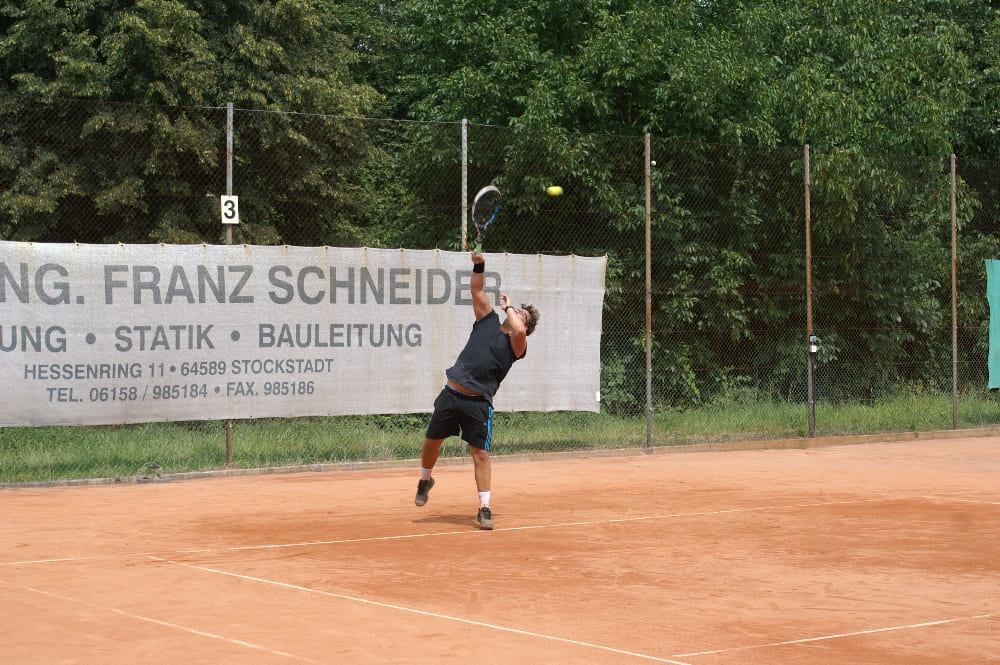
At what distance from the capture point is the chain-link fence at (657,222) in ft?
54.9

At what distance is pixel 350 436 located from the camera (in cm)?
1453

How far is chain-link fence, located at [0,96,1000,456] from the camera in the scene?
16.7 metres

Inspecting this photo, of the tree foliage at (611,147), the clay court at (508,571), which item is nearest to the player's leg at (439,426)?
the clay court at (508,571)

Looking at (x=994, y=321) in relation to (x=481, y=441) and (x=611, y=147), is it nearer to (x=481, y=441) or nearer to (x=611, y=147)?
(x=611, y=147)

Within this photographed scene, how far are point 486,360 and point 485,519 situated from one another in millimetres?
1233

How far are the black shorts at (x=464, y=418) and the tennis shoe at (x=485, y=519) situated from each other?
496 millimetres

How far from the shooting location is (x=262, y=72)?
22.7 m

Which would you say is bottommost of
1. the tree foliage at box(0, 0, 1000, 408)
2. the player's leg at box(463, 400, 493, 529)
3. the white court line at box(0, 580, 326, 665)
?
the white court line at box(0, 580, 326, 665)

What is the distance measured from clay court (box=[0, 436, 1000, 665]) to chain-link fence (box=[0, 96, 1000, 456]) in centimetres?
412

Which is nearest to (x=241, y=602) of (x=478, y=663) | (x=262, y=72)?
(x=478, y=663)

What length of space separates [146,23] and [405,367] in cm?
987

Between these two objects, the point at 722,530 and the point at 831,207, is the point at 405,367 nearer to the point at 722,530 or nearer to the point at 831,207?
the point at 722,530

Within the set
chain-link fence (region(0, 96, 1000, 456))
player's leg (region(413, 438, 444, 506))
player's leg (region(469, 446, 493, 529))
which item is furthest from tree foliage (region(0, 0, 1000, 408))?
player's leg (region(469, 446, 493, 529))

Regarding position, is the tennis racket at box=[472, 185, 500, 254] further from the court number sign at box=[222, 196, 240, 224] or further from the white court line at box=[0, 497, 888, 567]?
the court number sign at box=[222, 196, 240, 224]
